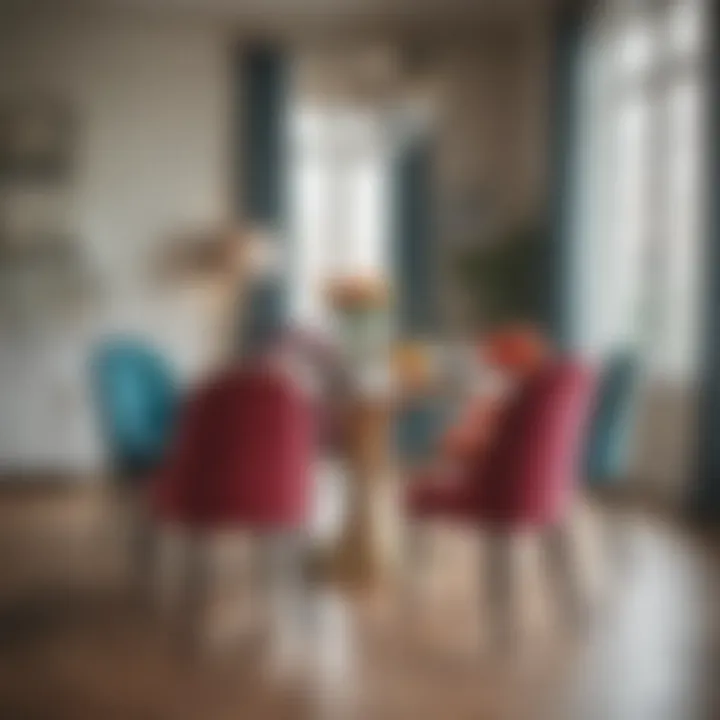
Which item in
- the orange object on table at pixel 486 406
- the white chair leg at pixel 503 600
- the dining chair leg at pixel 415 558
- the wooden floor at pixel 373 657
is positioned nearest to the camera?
the wooden floor at pixel 373 657

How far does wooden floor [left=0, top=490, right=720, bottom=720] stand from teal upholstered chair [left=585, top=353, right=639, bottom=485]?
0.35 metres

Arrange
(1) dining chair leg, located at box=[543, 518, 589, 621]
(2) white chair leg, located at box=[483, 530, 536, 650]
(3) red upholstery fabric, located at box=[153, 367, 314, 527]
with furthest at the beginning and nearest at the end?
(1) dining chair leg, located at box=[543, 518, 589, 621] < (2) white chair leg, located at box=[483, 530, 536, 650] < (3) red upholstery fabric, located at box=[153, 367, 314, 527]

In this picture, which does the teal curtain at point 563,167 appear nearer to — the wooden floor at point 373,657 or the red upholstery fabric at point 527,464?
the wooden floor at point 373,657

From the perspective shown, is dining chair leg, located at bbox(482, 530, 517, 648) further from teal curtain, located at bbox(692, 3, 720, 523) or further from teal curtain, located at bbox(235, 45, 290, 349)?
teal curtain, located at bbox(235, 45, 290, 349)

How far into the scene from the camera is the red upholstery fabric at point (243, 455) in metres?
2.97

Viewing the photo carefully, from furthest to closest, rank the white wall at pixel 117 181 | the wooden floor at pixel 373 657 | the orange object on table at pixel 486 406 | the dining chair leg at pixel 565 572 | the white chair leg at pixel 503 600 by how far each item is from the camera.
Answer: the white wall at pixel 117 181, the orange object on table at pixel 486 406, the dining chair leg at pixel 565 572, the white chair leg at pixel 503 600, the wooden floor at pixel 373 657

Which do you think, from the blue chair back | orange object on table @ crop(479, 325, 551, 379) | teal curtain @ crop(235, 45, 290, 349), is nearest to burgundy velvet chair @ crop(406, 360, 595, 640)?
orange object on table @ crop(479, 325, 551, 379)

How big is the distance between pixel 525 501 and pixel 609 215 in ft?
8.63

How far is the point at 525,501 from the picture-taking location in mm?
3117

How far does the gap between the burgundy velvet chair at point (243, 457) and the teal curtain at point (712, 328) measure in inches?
77.9

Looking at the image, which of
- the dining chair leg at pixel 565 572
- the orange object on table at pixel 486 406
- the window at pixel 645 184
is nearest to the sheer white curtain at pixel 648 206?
the window at pixel 645 184

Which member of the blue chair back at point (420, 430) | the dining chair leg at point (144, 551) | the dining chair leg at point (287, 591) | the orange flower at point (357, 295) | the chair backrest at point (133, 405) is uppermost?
the orange flower at point (357, 295)

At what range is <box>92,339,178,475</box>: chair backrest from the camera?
3689mm

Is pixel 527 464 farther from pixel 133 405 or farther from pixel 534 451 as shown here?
pixel 133 405
